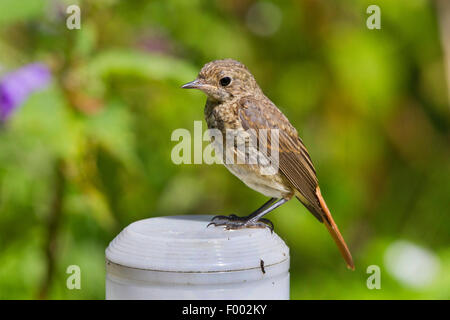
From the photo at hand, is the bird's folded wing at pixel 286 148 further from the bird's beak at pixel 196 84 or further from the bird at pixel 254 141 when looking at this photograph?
the bird's beak at pixel 196 84

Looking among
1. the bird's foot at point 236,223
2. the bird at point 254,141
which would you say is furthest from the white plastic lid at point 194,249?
the bird at point 254,141

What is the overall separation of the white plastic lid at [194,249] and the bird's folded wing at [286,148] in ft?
2.70

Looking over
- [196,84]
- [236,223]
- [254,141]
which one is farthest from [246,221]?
[196,84]

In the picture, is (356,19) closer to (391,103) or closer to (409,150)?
(391,103)

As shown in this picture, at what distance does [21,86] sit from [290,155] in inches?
59.0

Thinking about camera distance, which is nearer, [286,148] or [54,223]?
[286,148]

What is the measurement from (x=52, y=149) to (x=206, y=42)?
1.78 meters

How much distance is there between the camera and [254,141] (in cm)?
310

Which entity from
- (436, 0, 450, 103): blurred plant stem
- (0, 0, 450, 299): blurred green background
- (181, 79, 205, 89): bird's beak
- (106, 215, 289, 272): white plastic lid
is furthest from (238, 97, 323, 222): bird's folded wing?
(436, 0, 450, 103): blurred plant stem

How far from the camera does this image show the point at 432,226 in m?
5.62

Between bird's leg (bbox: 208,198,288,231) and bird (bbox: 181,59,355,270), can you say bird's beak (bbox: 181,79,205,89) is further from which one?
bird's leg (bbox: 208,198,288,231)

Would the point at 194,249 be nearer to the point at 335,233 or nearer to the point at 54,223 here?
the point at 335,233

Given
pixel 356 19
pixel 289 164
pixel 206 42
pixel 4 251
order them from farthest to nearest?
1. pixel 356 19
2. pixel 206 42
3. pixel 4 251
4. pixel 289 164

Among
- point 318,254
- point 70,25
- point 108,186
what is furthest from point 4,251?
point 318,254
